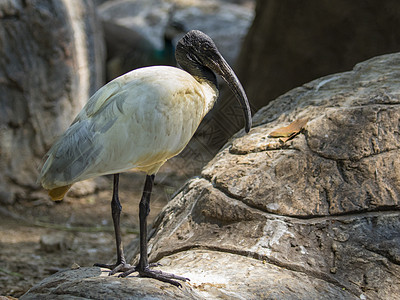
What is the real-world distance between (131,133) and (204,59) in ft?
2.32

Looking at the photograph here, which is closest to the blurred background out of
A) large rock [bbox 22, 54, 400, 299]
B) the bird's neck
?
large rock [bbox 22, 54, 400, 299]

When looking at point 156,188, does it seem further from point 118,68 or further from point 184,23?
point 184,23

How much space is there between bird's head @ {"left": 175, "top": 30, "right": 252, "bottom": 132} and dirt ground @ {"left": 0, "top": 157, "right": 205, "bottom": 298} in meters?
1.38

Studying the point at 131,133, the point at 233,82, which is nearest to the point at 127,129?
the point at 131,133

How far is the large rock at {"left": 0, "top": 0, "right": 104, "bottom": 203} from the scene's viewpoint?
586cm

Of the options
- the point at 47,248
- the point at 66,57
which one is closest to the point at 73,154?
the point at 47,248

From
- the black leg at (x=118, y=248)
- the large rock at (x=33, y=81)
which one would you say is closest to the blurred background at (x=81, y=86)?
the large rock at (x=33, y=81)

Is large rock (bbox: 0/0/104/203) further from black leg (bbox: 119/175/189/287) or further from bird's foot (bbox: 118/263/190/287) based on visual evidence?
bird's foot (bbox: 118/263/190/287)

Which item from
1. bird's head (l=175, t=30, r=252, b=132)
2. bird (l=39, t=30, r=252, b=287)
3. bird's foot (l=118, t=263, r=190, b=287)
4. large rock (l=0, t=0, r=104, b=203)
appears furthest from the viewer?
large rock (l=0, t=0, r=104, b=203)

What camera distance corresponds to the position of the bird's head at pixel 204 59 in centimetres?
305

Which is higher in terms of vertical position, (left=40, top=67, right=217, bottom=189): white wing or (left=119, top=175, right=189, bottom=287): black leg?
(left=40, top=67, right=217, bottom=189): white wing

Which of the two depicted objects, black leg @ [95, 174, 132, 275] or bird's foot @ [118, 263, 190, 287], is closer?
bird's foot @ [118, 263, 190, 287]

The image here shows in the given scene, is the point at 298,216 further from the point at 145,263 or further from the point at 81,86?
the point at 81,86

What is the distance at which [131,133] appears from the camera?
261cm
